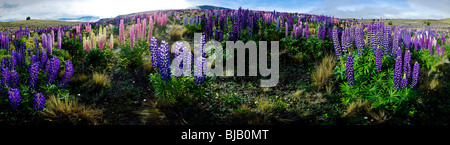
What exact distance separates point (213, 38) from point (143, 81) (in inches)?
99.7

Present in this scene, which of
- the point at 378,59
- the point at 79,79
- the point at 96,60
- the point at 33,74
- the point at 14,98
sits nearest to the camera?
the point at 14,98

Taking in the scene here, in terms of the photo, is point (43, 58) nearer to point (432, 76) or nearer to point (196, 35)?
point (196, 35)

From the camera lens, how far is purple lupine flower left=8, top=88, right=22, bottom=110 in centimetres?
367

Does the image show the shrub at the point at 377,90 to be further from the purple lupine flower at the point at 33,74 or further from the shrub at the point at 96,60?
the shrub at the point at 96,60

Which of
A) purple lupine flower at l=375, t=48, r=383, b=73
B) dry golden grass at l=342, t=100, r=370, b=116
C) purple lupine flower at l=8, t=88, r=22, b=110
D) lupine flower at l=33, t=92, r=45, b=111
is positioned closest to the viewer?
purple lupine flower at l=8, t=88, r=22, b=110

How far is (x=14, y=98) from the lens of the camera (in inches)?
146

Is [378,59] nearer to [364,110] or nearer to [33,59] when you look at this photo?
[364,110]

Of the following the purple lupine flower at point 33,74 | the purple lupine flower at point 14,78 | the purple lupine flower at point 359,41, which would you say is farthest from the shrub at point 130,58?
the purple lupine flower at point 359,41

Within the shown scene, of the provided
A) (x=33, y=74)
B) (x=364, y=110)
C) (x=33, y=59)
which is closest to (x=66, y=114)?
(x=33, y=74)

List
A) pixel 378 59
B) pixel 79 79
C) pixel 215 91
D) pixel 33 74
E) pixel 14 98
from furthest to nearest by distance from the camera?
pixel 79 79 < pixel 215 91 < pixel 378 59 < pixel 33 74 < pixel 14 98

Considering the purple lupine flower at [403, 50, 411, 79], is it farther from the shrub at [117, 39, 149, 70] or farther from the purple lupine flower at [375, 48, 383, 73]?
the shrub at [117, 39, 149, 70]

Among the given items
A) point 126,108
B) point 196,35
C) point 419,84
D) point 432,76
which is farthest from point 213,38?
point 432,76

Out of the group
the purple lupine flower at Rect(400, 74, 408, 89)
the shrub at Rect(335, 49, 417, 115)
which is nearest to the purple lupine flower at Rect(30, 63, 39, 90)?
the shrub at Rect(335, 49, 417, 115)

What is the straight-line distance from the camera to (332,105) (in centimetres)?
467
